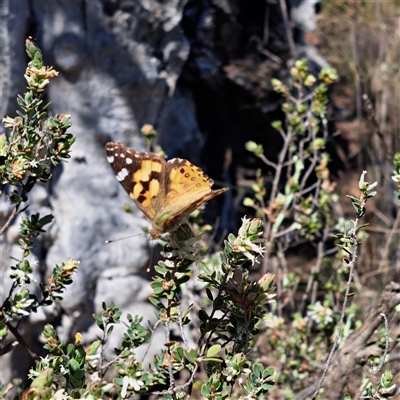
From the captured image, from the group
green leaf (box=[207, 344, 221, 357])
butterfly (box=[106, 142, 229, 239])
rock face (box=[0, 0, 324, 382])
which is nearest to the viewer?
green leaf (box=[207, 344, 221, 357])

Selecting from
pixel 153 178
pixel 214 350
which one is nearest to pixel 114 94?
pixel 153 178

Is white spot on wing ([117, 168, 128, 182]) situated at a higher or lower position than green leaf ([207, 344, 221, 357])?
higher

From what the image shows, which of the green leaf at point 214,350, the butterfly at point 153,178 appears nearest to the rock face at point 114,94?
the butterfly at point 153,178

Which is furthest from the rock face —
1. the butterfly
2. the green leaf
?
the green leaf

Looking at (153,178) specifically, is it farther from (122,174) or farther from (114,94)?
(114,94)

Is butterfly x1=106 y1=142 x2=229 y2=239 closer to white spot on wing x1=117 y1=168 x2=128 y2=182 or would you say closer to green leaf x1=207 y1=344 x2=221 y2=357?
white spot on wing x1=117 y1=168 x2=128 y2=182
